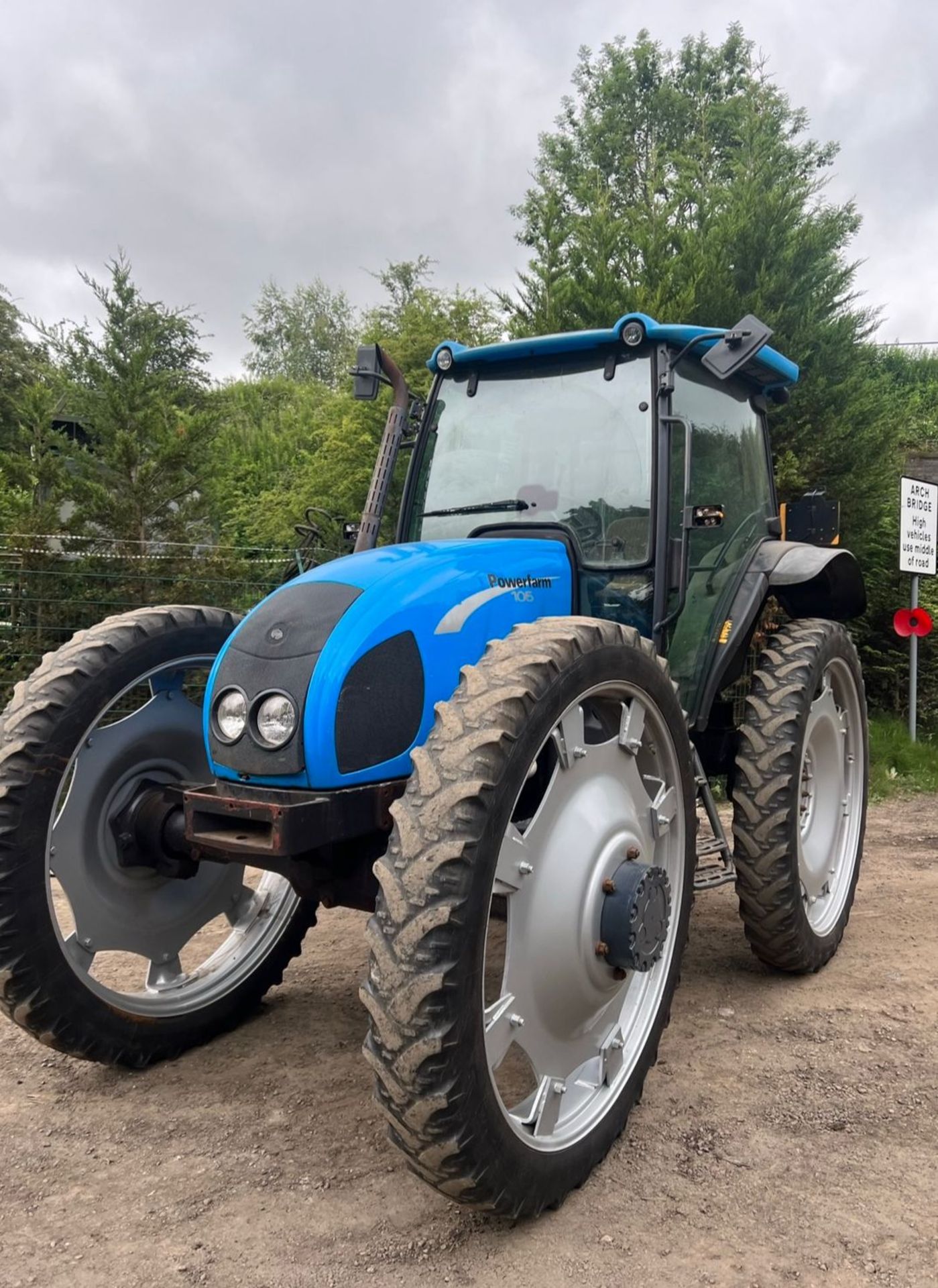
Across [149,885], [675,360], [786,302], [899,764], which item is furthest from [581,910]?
[786,302]

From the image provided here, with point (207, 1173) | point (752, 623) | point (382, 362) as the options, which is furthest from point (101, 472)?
point (207, 1173)

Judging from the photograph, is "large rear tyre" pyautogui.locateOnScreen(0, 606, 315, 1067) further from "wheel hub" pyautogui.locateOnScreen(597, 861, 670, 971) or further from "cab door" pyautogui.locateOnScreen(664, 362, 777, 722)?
A: "cab door" pyautogui.locateOnScreen(664, 362, 777, 722)

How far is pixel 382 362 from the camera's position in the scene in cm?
353

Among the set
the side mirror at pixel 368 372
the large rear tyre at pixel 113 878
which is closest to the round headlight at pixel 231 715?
the large rear tyre at pixel 113 878

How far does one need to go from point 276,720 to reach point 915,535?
7.70 m

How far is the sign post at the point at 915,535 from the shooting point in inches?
338

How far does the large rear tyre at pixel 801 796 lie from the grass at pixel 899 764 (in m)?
3.49

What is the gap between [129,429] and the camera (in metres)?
8.67

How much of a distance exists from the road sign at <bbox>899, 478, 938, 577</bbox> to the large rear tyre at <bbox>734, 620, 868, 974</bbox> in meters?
4.71

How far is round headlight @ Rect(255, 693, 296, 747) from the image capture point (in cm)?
245

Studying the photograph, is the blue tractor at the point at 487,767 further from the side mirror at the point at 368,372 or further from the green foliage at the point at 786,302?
the green foliage at the point at 786,302

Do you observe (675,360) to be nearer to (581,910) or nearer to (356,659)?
(356,659)

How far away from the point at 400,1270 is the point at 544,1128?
18.9 inches

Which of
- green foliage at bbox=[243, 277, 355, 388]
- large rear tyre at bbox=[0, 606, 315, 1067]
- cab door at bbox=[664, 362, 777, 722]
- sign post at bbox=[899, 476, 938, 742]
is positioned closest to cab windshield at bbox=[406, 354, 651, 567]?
cab door at bbox=[664, 362, 777, 722]
